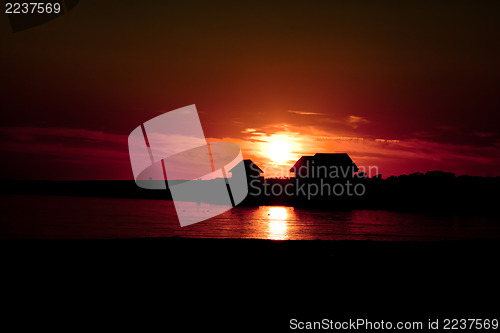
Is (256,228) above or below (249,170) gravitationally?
above

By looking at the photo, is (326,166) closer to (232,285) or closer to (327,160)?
(327,160)

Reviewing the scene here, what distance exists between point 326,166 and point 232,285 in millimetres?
66529

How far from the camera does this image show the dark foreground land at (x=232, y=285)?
7.73m

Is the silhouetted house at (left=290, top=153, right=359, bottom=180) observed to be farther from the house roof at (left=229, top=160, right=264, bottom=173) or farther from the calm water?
the calm water

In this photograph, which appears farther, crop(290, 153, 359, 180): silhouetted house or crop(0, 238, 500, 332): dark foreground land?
crop(290, 153, 359, 180): silhouetted house

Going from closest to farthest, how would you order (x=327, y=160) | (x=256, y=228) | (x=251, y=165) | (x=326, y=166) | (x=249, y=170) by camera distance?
(x=256, y=228) → (x=327, y=160) → (x=326, y=166) → (x=251, y=165) → (x=249, y=170)

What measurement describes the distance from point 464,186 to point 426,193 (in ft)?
26.0

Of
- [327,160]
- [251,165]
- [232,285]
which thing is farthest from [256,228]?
[251,165]

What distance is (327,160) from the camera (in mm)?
74688

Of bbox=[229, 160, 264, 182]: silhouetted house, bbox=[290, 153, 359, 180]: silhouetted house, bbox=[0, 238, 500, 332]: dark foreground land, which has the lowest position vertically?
bbox=[229, 160, 264, 182]: silhouetted house

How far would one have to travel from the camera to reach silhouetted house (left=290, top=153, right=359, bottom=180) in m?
74.8

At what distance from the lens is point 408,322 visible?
7605 millimetres

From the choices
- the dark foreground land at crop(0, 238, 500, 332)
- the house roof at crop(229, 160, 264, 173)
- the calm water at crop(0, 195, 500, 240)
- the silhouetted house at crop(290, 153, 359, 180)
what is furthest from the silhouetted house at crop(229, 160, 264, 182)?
the dark foreground land at crop(0, 238, 500, 332)

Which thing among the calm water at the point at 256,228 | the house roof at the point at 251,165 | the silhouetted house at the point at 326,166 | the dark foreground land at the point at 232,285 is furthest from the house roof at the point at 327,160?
the dark foreground land at the point at 232,285
